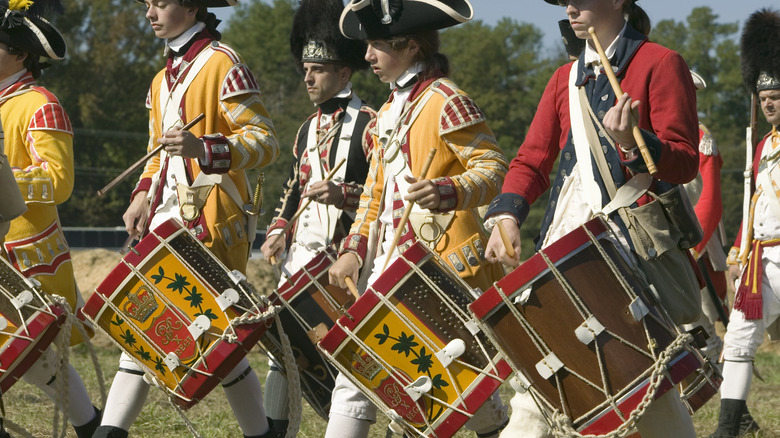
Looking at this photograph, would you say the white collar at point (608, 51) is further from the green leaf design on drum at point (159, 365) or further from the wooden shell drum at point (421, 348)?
the green leaf design on drum at point (159, 365)

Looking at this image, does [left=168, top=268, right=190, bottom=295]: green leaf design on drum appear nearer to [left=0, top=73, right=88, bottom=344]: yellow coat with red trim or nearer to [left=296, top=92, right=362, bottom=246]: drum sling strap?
[left=0, top=73, right=88, bottom=344]: yellow coat with red trim

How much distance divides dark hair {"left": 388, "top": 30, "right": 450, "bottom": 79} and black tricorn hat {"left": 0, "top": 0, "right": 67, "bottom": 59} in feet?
6.03

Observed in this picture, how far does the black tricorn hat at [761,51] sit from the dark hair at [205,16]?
309 cm

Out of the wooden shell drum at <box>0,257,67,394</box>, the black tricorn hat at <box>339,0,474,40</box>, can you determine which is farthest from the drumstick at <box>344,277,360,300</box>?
the wooden shell drum at <box>0,257,67,394</box>

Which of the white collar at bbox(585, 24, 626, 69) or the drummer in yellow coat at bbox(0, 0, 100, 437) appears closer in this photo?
the white collar at bbox(585, 24, 626, 69)

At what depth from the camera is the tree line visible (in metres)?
40.6

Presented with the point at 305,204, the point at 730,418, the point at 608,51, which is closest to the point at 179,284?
the point at 305,204

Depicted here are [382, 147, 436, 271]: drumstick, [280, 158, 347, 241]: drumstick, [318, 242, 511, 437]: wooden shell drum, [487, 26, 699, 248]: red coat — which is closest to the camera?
[487, 26, 699, 248]: red coat

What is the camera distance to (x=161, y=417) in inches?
284

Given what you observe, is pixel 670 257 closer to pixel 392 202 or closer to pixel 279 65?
pixel 392 202

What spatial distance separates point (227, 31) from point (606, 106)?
203 feet

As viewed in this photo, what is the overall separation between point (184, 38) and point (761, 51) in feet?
11.1

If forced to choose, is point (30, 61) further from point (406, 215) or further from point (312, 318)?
point (406, 215)

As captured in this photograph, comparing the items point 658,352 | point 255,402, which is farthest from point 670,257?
point 255,402
